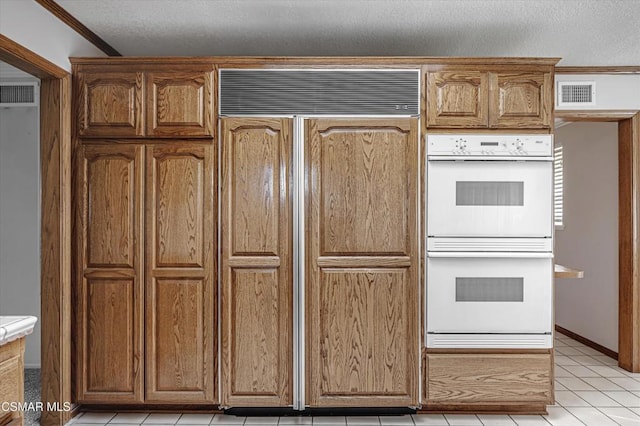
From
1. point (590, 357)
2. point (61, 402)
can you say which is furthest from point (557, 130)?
point (61, 402)

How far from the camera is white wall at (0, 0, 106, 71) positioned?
7.89ft

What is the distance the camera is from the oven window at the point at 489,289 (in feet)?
9.72

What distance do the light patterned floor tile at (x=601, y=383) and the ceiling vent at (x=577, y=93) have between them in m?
2.25

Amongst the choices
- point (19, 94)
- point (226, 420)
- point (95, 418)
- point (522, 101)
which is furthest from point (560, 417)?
point (19, 94)

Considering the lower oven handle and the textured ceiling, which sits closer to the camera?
the textured ceiling

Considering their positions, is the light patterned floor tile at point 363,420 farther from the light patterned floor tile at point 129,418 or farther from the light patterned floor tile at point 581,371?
the light patterned floor tile at point 581,371

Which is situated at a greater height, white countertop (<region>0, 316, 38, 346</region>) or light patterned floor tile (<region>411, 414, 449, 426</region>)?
white countertop (<region>0, 316, 38, 346</region>)

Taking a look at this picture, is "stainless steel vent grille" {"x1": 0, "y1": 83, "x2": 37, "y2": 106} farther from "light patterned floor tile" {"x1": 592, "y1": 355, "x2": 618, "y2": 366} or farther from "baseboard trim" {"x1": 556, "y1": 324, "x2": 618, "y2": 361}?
"baseboard trim" {"x1": 556, "y1": 324, "x2": 618, "y2": 361}

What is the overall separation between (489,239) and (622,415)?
58.4 inches

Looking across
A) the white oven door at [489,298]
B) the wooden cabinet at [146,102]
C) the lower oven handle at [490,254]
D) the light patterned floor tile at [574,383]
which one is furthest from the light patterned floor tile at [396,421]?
the wooden cabinet at [146,102]

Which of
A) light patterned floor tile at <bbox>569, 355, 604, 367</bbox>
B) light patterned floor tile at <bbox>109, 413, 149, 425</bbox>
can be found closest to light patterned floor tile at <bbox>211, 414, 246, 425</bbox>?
light patterned floor tile at <bbox>109, 413, 149, 425</bbox>

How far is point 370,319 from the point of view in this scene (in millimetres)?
2961

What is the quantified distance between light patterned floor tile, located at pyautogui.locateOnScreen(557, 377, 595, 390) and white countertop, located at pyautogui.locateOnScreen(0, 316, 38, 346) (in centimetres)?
365

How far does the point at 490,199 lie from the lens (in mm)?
2971
